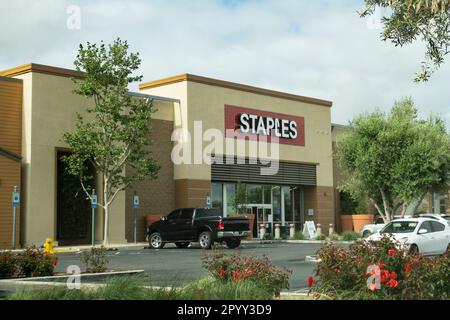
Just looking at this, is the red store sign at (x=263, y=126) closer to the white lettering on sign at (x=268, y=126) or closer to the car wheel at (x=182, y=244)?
the white lettering on sign at (x=268, y=126)

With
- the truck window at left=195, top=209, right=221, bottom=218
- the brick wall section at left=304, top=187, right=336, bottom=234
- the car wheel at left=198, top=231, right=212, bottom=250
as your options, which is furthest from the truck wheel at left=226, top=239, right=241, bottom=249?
the brick wall section at left=304, top=187, right=336, bottom=234

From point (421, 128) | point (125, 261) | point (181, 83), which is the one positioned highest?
point (181, 83)

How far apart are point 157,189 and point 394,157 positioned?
514 inches

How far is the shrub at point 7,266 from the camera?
560 inches

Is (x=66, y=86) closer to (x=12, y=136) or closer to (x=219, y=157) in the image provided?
(x=12, y=136)

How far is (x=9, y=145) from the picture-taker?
29922 mm

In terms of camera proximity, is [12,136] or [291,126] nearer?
[12,136]

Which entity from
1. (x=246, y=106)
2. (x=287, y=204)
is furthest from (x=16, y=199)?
(x=287, y=204)

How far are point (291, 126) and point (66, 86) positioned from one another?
54.5ft

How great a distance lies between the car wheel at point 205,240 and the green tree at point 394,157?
11.4 meters

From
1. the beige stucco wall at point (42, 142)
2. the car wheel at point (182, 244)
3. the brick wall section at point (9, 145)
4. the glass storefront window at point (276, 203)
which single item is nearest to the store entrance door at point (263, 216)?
the glass storefront window at point (276, 203)

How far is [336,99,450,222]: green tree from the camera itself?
113ft
